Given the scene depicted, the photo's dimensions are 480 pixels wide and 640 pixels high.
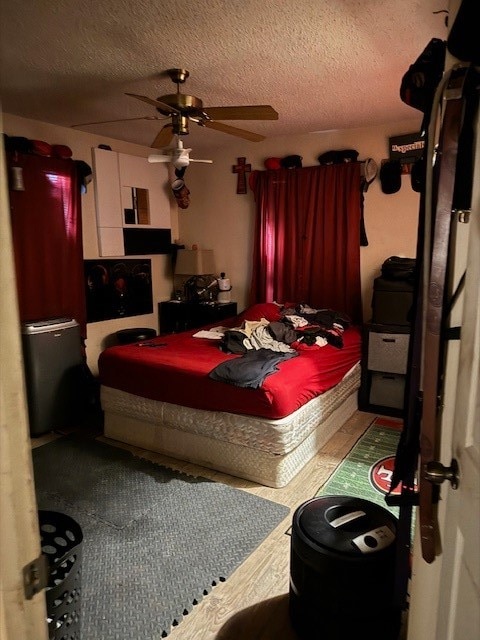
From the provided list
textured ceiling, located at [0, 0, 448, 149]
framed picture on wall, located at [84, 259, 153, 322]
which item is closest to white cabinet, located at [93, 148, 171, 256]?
framed picture on wall, located at [84, 259, 153, 322]

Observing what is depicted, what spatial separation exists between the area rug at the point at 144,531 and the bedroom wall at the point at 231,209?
186 cm

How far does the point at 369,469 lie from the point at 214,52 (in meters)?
2.75

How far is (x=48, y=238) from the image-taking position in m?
3.79

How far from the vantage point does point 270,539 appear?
2.18 metres

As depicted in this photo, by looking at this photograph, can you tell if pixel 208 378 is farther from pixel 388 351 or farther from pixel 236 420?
pixel 388 351

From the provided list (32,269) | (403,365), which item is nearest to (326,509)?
(403,365)

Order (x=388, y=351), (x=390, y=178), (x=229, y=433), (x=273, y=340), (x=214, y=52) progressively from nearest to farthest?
(x=214, y=52) → (x=229, y=433) → (x=273, y=340) → (x=388, y=351) → (x=390, y=178)

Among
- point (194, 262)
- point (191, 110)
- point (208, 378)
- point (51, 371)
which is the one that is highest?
point (191, 110)

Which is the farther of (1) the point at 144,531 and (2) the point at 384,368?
(2) the point at 384,368

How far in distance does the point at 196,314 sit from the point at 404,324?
90.0 inches

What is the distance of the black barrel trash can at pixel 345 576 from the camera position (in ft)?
4.60

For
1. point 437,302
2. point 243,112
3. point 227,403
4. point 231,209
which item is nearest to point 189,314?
point 231,209

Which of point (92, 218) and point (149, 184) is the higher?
point (149, 184)

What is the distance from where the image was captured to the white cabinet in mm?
4301
